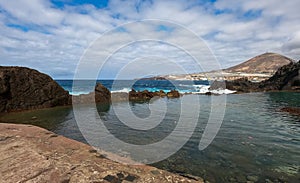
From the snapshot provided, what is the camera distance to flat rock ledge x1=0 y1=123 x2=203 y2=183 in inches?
181

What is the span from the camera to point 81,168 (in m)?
5.16

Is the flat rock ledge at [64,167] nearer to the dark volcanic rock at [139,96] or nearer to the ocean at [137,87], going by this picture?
the dark volcanic rock at [139,96]

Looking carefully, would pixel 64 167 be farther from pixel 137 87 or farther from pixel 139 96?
pixel 137 87

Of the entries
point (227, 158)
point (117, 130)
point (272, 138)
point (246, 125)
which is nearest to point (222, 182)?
point (227, 158)

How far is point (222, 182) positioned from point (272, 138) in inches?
218

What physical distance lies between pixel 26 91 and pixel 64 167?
1971cm

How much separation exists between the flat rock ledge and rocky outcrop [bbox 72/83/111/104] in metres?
18.8

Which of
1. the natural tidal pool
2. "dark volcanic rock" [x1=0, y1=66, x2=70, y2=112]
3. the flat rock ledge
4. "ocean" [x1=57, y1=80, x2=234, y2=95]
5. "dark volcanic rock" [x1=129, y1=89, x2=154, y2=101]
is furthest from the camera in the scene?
"ocean" [x1=57, y1=80, x2=234, y2=95]

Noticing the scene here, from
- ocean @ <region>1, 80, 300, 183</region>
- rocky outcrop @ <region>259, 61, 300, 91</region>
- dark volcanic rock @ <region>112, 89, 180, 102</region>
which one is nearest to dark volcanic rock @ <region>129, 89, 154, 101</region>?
dark volcanic rock @ <region>112, 89, 180, 102</region>

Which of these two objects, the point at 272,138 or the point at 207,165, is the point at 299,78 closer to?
the point at 272,138

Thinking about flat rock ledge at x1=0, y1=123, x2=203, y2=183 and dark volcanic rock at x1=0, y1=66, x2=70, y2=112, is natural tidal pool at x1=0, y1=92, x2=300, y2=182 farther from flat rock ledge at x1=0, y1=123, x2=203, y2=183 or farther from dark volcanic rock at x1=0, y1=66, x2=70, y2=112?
dark volcanic rock at x1=0, y1=66, x2=70, y2=112

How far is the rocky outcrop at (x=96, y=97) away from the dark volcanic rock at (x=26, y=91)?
5.57 feet

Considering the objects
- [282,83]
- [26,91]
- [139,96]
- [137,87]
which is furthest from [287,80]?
[26,91]

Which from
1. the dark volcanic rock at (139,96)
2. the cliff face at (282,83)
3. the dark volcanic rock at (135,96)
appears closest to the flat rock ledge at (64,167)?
the dark volcanic rock at (135,96)
